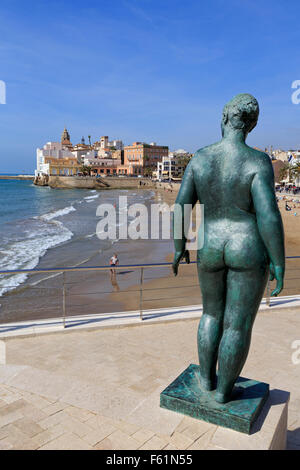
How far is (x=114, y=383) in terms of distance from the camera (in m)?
3.60

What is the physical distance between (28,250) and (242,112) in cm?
1779

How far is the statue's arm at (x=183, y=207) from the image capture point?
2.67 metres

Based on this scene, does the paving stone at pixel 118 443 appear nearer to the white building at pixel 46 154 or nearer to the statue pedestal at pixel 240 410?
the statue pedestal at pixel 240 410

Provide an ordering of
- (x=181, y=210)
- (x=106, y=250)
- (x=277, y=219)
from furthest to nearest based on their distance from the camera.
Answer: (x=106, y=250) < (x=181, y=210) < (x=277, y=219)

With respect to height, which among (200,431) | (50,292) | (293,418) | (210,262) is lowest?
(50,292)

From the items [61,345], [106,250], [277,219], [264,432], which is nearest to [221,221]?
[277,219]

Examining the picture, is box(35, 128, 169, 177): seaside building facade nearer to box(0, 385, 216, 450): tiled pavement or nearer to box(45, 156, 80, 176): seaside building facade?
box(45, 156, 80, 176): seaside building facade

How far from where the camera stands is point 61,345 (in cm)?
452

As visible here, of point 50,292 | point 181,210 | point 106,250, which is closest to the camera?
point 181,210

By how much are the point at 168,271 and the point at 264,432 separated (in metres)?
11.8

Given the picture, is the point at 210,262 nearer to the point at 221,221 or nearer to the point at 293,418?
the point at 221,221

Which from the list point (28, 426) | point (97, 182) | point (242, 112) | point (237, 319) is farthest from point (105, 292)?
point (97, 182)

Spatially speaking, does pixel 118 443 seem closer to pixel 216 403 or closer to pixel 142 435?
pixel 142 435

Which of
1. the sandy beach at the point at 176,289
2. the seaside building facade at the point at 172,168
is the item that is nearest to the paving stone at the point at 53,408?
the sandy beach at the point at 176,289
